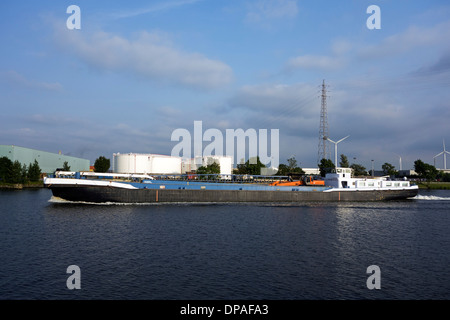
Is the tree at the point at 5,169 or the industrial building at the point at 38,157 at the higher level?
the industrial building at the point at 38,157

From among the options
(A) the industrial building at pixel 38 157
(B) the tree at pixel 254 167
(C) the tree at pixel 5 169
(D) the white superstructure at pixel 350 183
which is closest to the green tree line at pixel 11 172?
(C) the tree at pixel 5 169

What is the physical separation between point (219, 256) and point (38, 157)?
163 m

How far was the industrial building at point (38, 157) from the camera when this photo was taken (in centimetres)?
14475

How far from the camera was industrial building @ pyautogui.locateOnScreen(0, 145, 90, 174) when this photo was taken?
475ft

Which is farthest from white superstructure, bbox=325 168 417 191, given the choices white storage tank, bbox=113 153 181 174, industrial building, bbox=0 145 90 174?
industrial building, bbox=0 145 90 174

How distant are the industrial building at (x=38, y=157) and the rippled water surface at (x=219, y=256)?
4549 inches

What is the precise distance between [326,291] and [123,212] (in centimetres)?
4023

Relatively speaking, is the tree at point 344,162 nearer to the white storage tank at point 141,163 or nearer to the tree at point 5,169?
the white storage tank at point 141,163

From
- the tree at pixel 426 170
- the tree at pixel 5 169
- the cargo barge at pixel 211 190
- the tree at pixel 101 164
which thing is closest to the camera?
the cargo barge at pixel 211 190

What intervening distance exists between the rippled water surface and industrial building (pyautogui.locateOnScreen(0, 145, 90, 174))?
11554cm

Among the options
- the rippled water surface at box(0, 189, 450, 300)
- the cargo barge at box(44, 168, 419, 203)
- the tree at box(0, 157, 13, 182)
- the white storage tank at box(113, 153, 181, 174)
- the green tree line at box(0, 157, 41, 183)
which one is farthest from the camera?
the white storage tank at box(113, 153, 181, 174)

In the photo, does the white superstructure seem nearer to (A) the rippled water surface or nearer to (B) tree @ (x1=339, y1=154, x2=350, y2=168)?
(A) the rippled water surface

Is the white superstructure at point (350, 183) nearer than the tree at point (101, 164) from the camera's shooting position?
Yes
